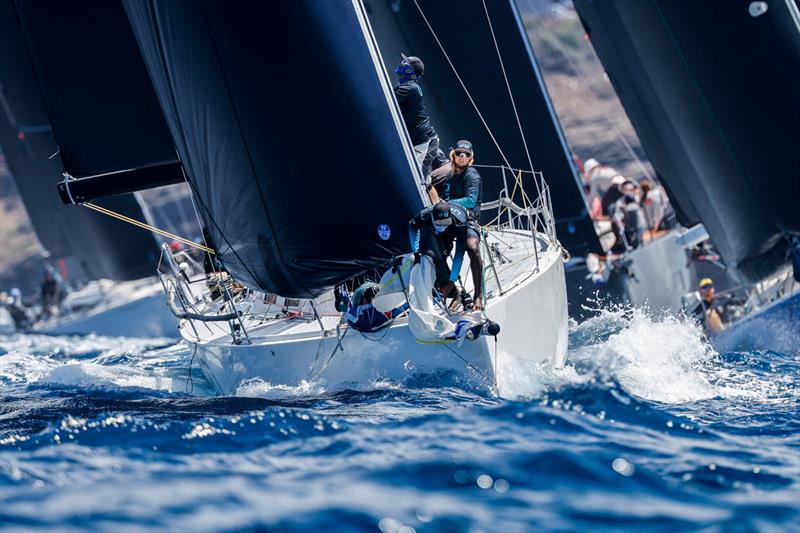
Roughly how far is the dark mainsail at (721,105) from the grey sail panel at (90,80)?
15.1 feet

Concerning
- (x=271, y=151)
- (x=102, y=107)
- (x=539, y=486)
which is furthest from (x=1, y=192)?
(x=539, y=486)

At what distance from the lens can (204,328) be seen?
26.3 feet

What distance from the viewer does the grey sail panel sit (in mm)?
8102

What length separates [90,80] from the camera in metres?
8.16

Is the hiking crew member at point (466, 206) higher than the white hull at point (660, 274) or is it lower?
higher

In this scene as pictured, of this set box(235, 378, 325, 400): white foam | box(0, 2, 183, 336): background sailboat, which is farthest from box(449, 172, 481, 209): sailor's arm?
box(0, 2, 183, 336): background sailboat

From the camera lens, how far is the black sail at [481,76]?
31.8 ft

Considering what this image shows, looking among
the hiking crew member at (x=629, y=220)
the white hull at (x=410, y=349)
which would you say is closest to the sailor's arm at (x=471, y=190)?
the white hull at (x=410, y=349)

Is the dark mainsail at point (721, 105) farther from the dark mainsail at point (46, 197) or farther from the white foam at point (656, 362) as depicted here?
the dark mainsail at point (46, 197)

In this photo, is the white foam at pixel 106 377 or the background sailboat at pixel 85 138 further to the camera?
the background sailboat at pixel 85 138

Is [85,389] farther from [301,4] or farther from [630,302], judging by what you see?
[630,302]

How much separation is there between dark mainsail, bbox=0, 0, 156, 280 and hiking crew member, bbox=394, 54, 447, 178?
19.5 ft

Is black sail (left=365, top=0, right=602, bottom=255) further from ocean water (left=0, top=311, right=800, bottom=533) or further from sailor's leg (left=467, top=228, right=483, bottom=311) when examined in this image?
sailor's leg (left=467, top=228, right=483, bottom=311)

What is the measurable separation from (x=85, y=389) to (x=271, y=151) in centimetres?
259
